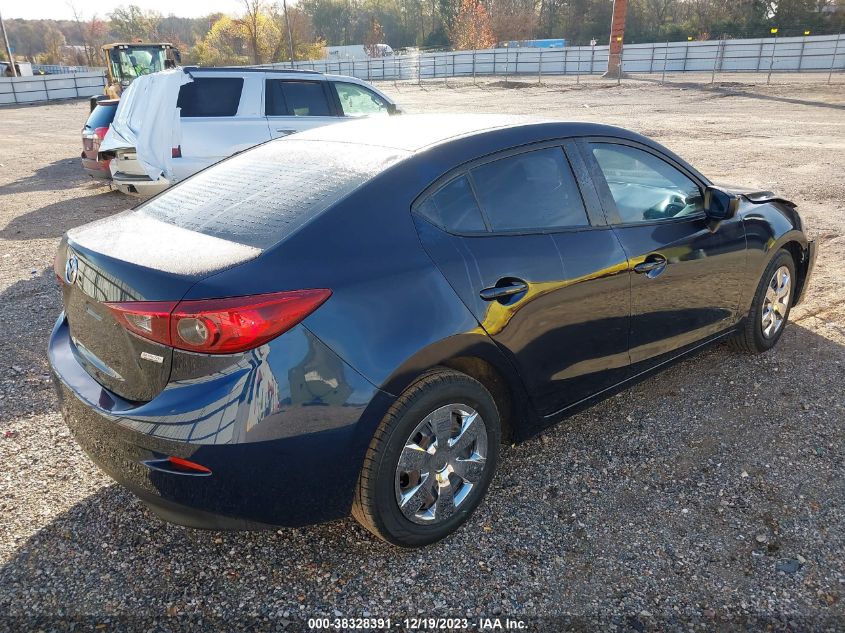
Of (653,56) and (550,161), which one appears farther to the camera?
(653,56)

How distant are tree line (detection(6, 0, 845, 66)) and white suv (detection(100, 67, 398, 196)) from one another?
54.1m

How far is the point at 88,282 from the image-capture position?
8.26ft

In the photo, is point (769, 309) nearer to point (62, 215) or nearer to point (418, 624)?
point (418, 624)

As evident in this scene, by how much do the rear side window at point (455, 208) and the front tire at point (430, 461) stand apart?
591 millimetres

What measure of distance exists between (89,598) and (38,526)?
1.97ft

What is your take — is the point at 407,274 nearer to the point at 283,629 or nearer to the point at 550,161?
the point at 550,161

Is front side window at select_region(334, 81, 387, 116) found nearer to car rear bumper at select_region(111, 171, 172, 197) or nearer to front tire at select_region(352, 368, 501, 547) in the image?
car rear bumper at select_region(111, 171, 172, 197)

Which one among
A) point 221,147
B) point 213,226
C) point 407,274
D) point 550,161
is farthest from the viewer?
point 221,147

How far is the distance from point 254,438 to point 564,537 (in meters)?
1.39

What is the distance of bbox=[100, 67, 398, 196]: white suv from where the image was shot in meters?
8.09

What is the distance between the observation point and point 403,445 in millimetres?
2439

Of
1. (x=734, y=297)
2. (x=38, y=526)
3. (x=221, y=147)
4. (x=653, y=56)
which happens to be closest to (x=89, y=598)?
(x=38, y=526)

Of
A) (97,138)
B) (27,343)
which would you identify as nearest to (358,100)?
(97,138)

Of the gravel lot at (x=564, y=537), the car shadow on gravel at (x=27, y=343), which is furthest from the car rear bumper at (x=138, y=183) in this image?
the gravel lot at (x=564, y=537)
